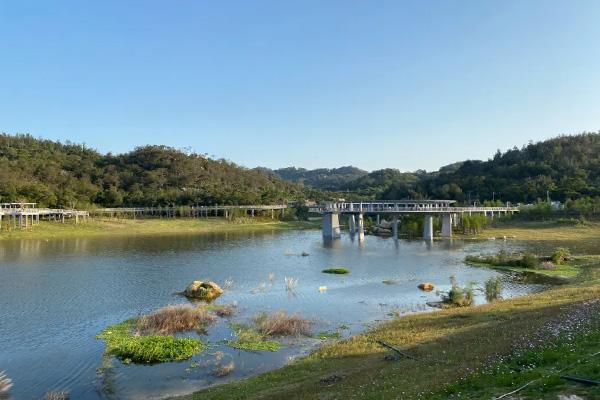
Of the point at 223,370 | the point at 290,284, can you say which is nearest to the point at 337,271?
the point at 290,284

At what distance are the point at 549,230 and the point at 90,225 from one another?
9804 centimetres

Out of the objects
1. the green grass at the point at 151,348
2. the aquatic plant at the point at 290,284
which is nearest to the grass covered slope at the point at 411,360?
the green grass at the point at 151,348

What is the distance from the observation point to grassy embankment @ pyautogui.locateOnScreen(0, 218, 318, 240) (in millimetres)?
99375

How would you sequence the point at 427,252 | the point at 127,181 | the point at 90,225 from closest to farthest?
the point at 427,252 < the point at 90,225 < the point at 127,181

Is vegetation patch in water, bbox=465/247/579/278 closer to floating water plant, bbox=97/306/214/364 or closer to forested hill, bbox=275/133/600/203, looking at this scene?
floating water plant, bbox=97/306/214/364

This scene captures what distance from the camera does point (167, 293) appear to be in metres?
41.3

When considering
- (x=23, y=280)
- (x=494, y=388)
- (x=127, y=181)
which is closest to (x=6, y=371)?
(x=494, y=388)

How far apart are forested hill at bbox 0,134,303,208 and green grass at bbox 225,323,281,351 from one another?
109772 millimetres

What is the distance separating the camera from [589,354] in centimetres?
1361

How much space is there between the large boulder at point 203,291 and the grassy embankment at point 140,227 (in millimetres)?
67148

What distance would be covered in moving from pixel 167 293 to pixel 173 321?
1245cm

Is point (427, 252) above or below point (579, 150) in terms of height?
below

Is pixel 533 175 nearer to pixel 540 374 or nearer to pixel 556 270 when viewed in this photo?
pixel 556 270

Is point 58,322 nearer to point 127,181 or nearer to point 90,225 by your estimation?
point 90,225
